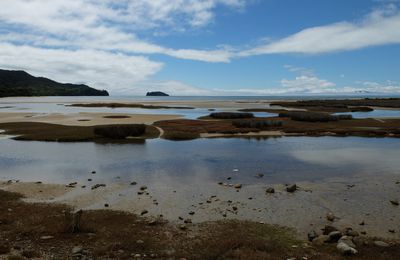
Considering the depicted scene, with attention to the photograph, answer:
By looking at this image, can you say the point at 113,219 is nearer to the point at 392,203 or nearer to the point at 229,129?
the point at 392,203

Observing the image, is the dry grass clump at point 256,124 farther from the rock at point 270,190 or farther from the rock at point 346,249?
the rock at point 346,249

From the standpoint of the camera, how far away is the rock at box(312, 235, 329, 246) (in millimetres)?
13642

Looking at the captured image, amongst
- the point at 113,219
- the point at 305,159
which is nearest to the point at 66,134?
the point at 305,159

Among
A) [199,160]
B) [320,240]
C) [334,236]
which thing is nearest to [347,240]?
[334,236]

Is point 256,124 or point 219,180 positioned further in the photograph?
point 256,124

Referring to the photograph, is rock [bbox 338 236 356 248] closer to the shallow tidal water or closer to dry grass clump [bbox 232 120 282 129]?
the shallow tidal water

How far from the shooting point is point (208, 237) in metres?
14.1

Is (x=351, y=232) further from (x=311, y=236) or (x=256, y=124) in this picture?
(x=256, y=124)

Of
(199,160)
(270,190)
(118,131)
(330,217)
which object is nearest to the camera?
(330,217)

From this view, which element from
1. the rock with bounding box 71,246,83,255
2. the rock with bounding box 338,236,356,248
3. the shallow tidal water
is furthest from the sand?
the rock with bounding box 338,236,356,248

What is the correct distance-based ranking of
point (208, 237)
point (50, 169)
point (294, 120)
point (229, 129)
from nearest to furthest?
point (208, 237), point (50, 169), point (229, 129), point (294, 120)

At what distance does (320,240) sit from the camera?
13.8 meters

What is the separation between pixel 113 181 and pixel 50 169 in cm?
708

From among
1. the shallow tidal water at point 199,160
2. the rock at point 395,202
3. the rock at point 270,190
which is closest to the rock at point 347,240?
the rock at point 395,202
